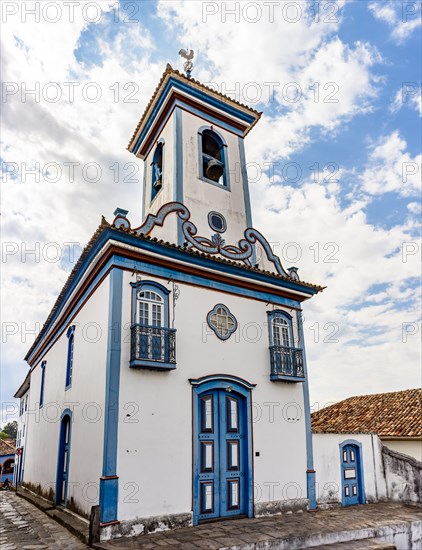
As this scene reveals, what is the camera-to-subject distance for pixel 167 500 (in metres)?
7.77

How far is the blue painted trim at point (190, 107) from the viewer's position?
11719 mm

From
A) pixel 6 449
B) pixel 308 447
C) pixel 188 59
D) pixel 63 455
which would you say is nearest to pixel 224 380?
pixel 308 447

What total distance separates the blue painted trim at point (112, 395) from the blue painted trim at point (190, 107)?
5.96 meters

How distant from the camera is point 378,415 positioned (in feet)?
58.2

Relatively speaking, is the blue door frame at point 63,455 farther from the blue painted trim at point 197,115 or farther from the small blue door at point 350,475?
the blue painted trim at point 197,115

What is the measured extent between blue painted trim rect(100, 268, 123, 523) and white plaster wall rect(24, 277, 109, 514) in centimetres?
24

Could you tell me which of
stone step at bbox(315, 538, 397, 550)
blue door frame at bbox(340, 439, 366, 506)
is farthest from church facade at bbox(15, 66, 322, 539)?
stone step at bbox(315, 538, 397, 550)

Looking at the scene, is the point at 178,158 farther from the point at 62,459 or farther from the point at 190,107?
the point at 62,459

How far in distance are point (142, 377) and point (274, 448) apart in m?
3.49

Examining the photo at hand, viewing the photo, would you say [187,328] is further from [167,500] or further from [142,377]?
[167,500]

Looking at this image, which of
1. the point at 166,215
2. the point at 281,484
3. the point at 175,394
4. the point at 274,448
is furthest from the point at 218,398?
the point at 166,215

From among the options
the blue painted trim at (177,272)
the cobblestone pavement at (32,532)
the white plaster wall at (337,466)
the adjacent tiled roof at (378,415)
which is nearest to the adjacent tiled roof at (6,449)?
the adjacent tiled roof at (378,415)

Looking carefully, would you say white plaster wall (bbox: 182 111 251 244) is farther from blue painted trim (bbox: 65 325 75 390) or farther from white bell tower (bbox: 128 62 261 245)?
blue painted trim (bbox: 65 325 75 390)

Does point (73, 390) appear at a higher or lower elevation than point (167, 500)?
higher
